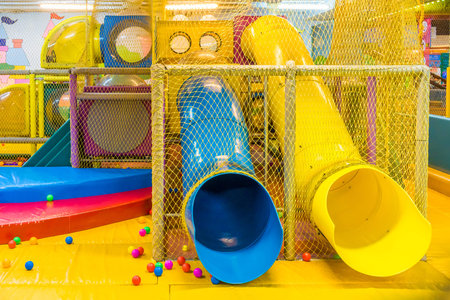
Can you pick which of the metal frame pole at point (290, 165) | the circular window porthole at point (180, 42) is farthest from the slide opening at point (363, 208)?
the circular window porthole at point (180, 42)

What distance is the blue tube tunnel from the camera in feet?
8.48

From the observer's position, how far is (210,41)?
14.7 feet

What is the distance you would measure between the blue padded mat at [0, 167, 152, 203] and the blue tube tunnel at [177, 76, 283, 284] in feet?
3.47

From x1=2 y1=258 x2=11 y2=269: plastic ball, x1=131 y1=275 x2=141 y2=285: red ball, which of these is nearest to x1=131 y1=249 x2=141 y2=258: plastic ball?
x1=131 y1=275 x2=141 y2=285: red ball

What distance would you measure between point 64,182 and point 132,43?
173 cm

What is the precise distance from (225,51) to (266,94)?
110 centimetres

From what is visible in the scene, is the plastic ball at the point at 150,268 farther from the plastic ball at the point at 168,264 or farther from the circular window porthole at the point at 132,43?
the circular window porthole at the point at 132,43

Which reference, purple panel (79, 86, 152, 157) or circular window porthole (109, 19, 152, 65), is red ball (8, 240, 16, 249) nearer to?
purple panel (79, 86, 152, 157)

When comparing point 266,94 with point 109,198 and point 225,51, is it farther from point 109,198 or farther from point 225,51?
point 109,198

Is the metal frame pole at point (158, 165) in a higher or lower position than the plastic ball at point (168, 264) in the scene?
higher

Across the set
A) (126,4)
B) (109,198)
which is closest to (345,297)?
(109,198)

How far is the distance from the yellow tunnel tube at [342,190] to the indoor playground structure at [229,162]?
0.01m

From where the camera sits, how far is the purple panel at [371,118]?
3826mm

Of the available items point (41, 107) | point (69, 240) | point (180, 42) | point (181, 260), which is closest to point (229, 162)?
point (181, 260)
